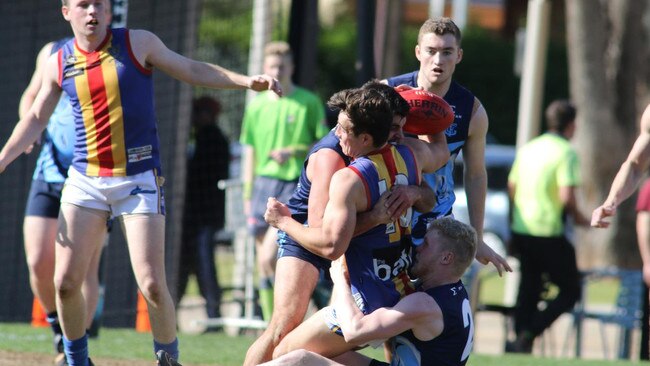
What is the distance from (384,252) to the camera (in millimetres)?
5309

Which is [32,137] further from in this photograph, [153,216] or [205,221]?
[205,221]

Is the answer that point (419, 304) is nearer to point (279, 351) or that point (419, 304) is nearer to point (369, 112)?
point (279, 351)

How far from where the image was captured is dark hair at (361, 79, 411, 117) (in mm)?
5215

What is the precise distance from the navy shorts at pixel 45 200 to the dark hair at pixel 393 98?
2795 mm

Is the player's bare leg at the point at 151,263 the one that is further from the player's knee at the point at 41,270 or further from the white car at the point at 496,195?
the white car at the point at 496,195

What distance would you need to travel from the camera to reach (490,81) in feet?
97.6

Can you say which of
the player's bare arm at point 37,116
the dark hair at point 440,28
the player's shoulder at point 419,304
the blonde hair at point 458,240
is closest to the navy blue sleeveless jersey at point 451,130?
the dark hair at point 440,28

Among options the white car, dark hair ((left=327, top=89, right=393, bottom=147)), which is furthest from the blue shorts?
the white car

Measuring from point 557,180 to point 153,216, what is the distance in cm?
534

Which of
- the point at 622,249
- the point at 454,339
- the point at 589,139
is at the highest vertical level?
the point at 454,339

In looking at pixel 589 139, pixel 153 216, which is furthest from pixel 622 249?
pixel 153 216

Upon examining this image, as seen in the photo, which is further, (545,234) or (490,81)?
(490,81)

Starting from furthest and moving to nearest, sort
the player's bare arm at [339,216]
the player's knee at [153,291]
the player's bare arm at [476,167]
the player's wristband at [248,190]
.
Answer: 1. the player's wristband at [248,190]
2. the player's bare arm at [476,167]
3. the player's knee at [153,291]
4. the player's bare arm at [339,216]

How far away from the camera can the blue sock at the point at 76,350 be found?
622cm
